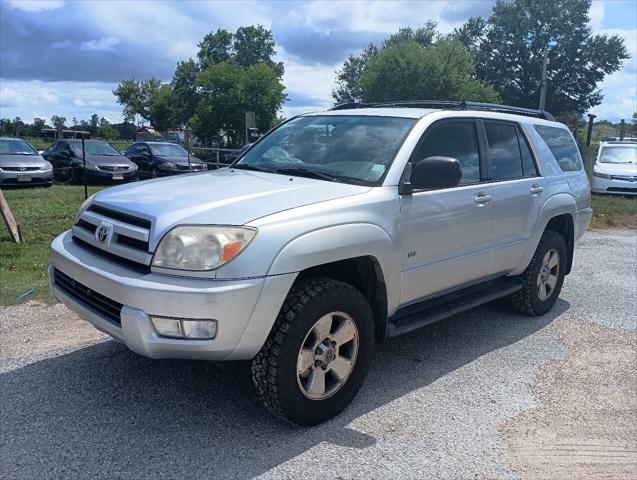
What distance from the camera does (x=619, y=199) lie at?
1440 cm

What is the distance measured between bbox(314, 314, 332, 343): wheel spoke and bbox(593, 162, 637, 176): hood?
45.5 feet

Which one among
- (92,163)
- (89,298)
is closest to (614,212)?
(89,298)

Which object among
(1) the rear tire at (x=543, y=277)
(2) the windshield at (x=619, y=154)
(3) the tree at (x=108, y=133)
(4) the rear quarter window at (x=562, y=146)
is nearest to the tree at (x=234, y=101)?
(3) the tree at (x=108, y=133)

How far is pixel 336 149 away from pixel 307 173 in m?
0.33

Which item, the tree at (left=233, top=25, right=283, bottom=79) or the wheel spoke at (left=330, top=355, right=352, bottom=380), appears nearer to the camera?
the wheel spoke at (left=330, top=355, right=352, bottom=380)

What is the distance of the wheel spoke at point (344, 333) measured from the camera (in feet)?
11.2

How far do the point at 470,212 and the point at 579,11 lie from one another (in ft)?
196

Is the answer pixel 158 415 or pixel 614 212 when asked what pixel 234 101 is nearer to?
pixel 614 212

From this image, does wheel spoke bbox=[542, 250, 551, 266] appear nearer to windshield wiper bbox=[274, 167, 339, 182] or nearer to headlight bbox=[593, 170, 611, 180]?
windshield wiper bbox=[274, 167, 339, 182]

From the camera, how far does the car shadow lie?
296 cm

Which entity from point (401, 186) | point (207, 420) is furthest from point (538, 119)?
point (207, 420)

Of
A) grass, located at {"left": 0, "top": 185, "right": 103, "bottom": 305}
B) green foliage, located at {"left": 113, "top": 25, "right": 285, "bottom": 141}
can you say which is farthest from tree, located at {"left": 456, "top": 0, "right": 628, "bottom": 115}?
grass, located at {"left": 0, "top": 185, "right": 103, "bottom": 305}

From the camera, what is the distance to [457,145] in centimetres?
448

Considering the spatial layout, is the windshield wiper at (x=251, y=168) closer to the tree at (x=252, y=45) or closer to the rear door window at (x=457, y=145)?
the rear door window at (x=457, y=145)
